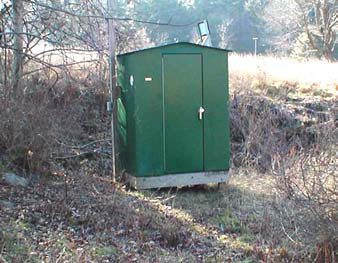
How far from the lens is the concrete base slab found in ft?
25.2

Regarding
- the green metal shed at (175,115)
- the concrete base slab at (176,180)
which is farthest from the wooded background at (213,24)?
the concrete base slab at (176,180)

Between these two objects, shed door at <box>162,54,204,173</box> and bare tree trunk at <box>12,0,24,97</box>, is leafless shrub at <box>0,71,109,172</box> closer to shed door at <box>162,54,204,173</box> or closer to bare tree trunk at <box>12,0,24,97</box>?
bare tree trunk at <box>12,0,24,97</box>

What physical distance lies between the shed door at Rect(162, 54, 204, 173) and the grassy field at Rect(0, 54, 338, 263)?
532mm

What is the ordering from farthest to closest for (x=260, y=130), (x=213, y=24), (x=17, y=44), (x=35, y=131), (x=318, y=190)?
(x=213, y=24)
(x=260, y=130)
(x=17, y=44)
(x=35, y=131)
(x=318, y=190)

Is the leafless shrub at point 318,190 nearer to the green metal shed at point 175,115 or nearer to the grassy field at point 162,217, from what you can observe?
the grassy field at point 162,217

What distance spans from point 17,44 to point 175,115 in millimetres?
2905

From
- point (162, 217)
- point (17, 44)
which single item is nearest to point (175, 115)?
point (162, 217)

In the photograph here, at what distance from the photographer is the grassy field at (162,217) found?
4.79 m

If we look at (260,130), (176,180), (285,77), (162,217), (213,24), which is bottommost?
(162,217)

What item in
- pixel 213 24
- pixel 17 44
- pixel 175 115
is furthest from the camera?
pixel 213 24

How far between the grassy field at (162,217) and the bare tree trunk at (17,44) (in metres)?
1.11

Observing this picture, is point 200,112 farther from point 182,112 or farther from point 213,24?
point 213,24

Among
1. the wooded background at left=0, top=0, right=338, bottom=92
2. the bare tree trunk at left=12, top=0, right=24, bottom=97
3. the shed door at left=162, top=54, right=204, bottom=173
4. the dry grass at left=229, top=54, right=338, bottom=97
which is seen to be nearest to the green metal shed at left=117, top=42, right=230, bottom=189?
the shed door at left=162, top=54, right=204, bottom=173

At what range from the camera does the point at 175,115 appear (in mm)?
7734
